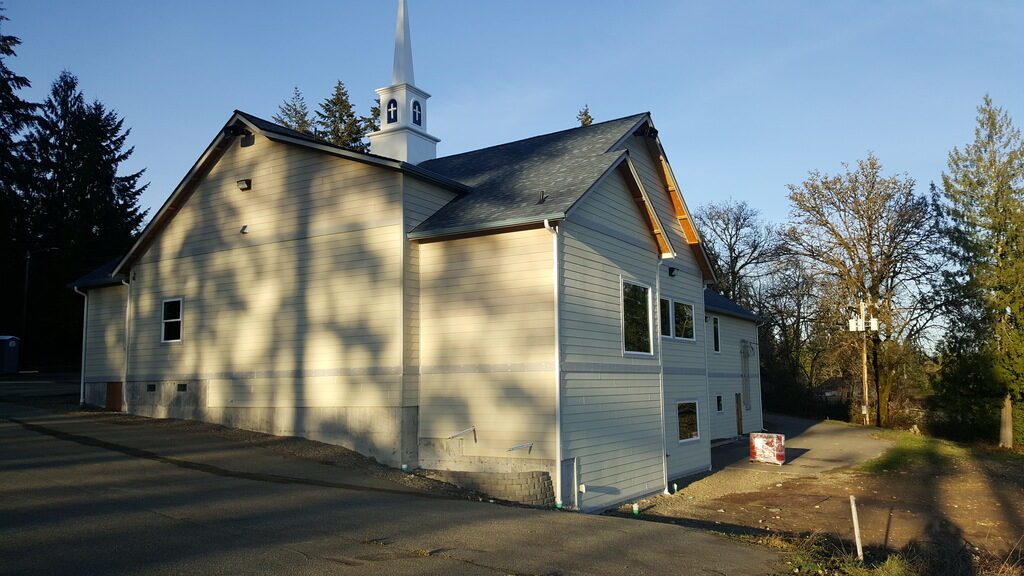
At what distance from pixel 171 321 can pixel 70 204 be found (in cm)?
3468

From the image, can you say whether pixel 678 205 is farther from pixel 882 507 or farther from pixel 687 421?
pixel 882 507

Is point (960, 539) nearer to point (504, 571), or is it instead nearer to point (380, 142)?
point (504, 571)

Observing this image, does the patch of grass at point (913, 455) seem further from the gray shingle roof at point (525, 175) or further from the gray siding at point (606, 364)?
the gray shingle roof at point (525, 175)

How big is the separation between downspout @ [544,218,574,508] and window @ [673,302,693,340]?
7094 millimetres

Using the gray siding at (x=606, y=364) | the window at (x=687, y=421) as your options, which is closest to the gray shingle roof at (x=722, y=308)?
the window at (x=687, y=421)

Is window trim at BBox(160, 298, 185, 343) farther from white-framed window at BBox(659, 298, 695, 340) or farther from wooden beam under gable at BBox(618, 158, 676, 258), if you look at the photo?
white-framed window at BBox(659, 298, 695, 340)

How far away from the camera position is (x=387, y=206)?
15.7 metres

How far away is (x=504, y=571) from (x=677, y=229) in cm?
1520

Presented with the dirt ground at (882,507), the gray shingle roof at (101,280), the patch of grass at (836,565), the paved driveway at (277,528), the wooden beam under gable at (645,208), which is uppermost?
the wooden beam under gable at (645,208)

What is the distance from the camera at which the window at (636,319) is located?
17.1m

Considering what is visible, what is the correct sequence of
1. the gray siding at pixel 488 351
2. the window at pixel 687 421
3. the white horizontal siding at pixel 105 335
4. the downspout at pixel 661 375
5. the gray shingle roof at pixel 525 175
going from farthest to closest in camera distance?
1. the white horizontal siding at pixel 105 335
2. the window at pixel 687 421
3. the downspout at pixel 661 375
4. the gray shingle roof at pixel 525 175
5. the gray siding at pixel 488 351

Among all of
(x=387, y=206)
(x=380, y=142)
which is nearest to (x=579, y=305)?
(x=387, y=206)

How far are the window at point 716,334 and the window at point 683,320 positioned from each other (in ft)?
26.4

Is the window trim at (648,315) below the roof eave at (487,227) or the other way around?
below
